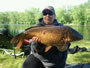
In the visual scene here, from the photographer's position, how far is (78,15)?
54.0m

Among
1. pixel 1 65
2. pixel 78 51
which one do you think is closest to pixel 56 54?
pixel 1 65

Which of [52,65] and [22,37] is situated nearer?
[22,37]

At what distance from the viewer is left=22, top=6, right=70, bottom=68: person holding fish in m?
2.93

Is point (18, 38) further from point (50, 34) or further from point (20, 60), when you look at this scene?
point (20, 60)

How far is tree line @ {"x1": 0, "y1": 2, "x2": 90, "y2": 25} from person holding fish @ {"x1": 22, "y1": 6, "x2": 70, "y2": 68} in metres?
48.6

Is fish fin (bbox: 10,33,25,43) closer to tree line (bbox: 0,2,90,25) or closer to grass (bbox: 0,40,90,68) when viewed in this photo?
grass (bbox: 0,40,90,68)

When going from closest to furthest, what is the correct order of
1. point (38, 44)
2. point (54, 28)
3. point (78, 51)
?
point (54, 28), point (38, 44), point (78, 51)

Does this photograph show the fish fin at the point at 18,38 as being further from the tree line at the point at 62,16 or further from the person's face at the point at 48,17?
the tree line at the point at 62,16

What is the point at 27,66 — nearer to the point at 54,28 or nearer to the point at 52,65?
the point at 52,65

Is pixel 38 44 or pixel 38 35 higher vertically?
pixel 38 35

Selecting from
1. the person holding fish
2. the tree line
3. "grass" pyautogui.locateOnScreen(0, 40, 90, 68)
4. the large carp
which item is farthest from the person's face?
the tree line

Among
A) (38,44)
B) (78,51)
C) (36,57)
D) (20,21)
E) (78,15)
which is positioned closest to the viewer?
(38,44)

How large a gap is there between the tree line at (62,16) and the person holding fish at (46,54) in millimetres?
48628

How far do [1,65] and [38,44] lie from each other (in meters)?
3.38
